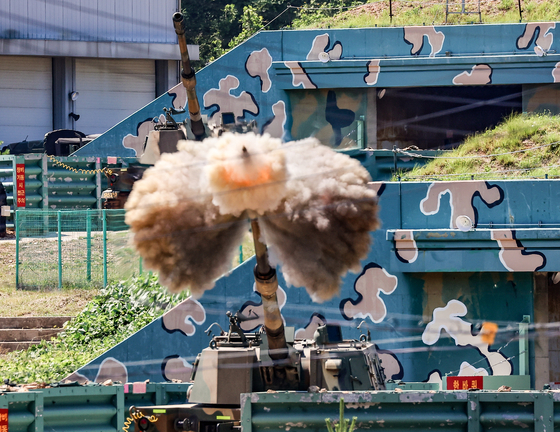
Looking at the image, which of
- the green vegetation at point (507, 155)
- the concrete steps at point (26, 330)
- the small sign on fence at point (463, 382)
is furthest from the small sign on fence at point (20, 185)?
the small sign on fence at point (463, 382)

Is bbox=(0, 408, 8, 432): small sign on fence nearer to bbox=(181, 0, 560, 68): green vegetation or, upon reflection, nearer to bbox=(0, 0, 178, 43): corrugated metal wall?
bbox=(181, 0, 560, 68): green vegetation

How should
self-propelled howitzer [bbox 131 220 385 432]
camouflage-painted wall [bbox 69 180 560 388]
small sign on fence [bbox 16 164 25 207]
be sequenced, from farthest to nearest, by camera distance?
1. small sign on fence [bbox 16 164 25 207]
2. camouflage-painted wall [bbox 69 180 560 388]
3. self-propelled howitzer [bbox 131 220 385 432]

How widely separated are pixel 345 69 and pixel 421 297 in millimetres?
9539

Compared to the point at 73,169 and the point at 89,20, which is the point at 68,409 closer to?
the point at 73,169

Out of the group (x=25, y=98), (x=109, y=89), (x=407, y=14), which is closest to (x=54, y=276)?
(x=407, y=14)

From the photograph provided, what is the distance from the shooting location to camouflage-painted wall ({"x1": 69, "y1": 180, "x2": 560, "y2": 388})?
1599 centimetres

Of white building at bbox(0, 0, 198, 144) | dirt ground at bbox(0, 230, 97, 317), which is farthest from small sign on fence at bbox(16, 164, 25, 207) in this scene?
white building at bbox(0, 0, 198, 144)

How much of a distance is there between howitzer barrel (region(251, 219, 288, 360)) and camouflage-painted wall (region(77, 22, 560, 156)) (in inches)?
482

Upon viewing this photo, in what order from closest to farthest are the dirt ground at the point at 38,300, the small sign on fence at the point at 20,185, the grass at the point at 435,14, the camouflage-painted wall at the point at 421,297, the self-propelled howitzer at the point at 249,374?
the self-propelled howitzer at the point at 249,374, the camouflage-painted wall at the point at 421,297, the dirt ground at the point at 38,300, the small sign on fence at the point at 20,185, the grass at the point at 435,14

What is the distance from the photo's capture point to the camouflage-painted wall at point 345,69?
939 inches

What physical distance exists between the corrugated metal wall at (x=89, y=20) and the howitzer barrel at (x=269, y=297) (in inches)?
1015

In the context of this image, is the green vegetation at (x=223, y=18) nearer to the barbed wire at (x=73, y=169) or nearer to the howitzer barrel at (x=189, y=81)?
the barbed wire at (x=73, y=169)

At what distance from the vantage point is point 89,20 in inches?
1372

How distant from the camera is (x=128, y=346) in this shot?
16.5 m
